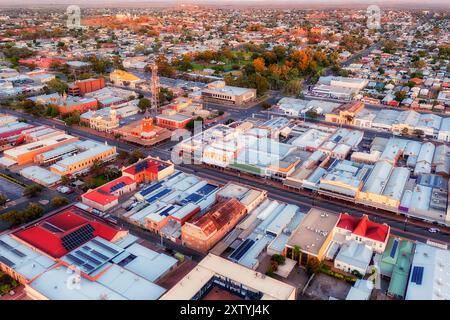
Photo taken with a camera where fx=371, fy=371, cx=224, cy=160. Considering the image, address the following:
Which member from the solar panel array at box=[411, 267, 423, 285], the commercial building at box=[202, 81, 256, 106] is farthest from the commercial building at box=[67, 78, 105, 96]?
the solar panel array at box=[411, 267, 423, 285]

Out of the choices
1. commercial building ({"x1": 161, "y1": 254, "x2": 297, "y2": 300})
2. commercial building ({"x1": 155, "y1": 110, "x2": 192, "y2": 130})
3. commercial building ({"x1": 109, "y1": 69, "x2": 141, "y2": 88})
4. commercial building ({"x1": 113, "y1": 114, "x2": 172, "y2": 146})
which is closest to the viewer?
commercial building ({"x1": 161, "y1": 254, "x2": 297, "y2": 300})

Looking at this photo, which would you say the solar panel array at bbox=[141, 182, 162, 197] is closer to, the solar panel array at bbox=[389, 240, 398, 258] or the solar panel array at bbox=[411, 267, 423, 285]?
the solar panel array at bbox=[389, 240, 398, 258]

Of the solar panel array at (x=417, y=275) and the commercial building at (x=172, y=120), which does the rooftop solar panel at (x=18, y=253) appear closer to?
the solar panel array at (x=417, y=275)

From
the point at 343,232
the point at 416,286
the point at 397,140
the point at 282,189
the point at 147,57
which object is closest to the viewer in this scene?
the point at 416,286

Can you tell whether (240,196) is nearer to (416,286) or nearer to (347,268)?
(347,268)

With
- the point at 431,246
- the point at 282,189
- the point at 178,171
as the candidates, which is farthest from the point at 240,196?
the point at 431,246

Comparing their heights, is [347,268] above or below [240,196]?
below
